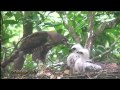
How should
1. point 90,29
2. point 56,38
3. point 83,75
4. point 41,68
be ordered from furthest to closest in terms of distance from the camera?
1. point 90,29
2. point 56,38
3. point 41,68
4. point 83,75

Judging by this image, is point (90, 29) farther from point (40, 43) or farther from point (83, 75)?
point (83, 75)

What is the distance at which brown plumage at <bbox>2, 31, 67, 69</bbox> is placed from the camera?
3305mm

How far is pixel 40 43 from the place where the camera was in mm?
3367

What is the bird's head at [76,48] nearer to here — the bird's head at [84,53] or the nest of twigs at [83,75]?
the bird's head at [84,53]

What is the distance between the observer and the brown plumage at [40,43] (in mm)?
3305

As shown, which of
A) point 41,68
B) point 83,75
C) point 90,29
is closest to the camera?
point 83,75

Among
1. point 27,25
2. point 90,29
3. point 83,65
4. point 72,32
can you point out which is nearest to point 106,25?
point 90,29
